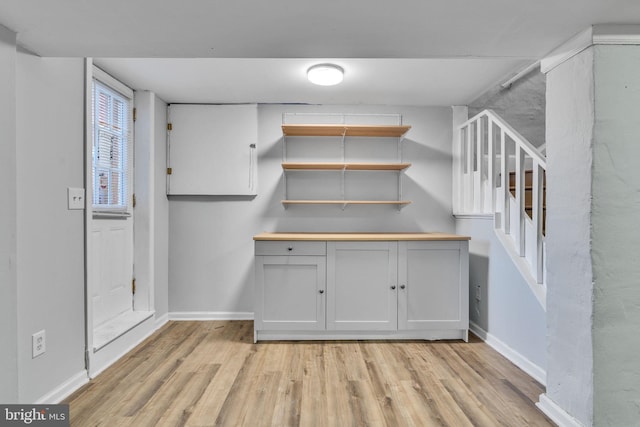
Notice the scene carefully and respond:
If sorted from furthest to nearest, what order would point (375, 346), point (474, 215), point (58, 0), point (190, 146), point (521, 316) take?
1. point (190, 146)
2. point (474, 215)
3. point (375, 346)
4. point (521, 316)
5. point (58, 0)

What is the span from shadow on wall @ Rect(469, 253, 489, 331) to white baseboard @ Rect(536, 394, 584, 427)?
1064 millimetres

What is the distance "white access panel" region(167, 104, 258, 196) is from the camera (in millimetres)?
3502

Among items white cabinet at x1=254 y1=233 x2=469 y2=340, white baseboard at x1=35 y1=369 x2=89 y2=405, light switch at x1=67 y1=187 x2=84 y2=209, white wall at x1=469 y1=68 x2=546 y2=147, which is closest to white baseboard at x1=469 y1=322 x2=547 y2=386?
white cabinet at x1=254 y1=233 x2=469 y2=340

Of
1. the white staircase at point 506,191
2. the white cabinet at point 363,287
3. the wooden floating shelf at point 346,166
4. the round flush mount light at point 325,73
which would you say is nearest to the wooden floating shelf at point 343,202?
the wooden floating shelf at point 346,166

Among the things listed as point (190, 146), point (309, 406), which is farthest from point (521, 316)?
point (190, 146)

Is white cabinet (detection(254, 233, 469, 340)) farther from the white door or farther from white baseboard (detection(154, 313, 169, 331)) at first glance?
the white door

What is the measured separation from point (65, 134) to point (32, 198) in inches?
17.4

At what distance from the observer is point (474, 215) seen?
3158 millimetres

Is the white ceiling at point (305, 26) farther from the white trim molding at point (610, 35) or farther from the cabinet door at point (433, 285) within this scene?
the cabinet door at point (433, 285)

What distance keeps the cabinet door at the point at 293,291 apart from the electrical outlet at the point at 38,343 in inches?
56.2

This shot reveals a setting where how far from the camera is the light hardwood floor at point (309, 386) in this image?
1.83m

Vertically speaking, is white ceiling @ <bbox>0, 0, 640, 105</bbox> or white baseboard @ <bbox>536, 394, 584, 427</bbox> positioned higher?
white ceiling @ <bbox>0, 0, 640, 105</bbox>

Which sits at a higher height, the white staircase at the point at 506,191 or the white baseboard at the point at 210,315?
the white staircase at the point at 506,191

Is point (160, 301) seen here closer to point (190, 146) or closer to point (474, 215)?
point (190, 146)
